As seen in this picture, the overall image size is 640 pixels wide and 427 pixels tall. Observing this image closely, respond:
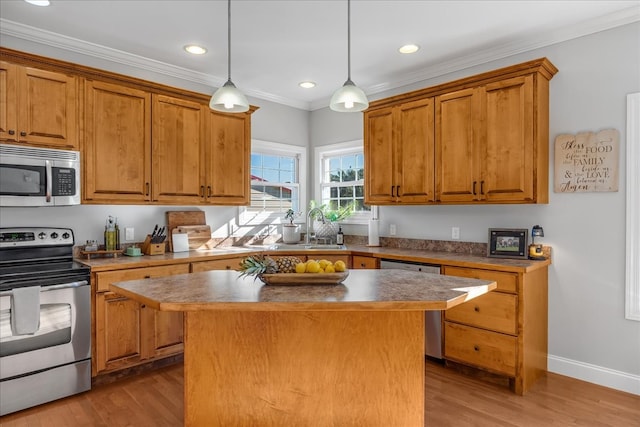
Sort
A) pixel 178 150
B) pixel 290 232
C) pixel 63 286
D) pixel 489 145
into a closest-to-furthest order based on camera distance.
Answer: pixel 63 286, pixel 489 145, pixel 178 150, pixel 290 232

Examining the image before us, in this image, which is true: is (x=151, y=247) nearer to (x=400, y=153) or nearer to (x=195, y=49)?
(x=195, y=49)

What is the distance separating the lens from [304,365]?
1.93 metres

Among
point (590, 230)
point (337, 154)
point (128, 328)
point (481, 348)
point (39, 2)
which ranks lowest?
point (481, 348)

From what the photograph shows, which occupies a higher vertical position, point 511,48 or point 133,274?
point 511,48

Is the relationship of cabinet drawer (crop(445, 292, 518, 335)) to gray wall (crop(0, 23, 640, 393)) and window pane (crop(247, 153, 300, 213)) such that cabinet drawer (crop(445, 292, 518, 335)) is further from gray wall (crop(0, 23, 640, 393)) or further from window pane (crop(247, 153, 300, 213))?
window pane (crop(247, 153, 300, 213))

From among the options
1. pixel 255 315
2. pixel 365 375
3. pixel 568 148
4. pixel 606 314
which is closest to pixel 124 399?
pixel 255 315

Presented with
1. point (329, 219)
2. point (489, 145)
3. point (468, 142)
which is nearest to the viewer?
point (489, 145)

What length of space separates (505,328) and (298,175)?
123 inches

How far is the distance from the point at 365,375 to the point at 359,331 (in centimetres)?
22

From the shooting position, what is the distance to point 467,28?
10.2 feet

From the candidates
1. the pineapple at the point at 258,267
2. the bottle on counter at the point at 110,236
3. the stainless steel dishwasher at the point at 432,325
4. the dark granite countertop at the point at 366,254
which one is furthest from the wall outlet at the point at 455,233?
the bottle on counter at the point at 110,236

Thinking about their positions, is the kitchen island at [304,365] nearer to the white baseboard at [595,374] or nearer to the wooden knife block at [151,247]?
the wooden knife block at [151,247]

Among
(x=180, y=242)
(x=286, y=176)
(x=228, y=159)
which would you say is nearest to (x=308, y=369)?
(x=180, y=242)

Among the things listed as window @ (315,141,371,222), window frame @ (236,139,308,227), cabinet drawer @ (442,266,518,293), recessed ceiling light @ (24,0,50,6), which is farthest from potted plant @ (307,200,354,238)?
recessed ceiling light @ (24,0,50,6)
